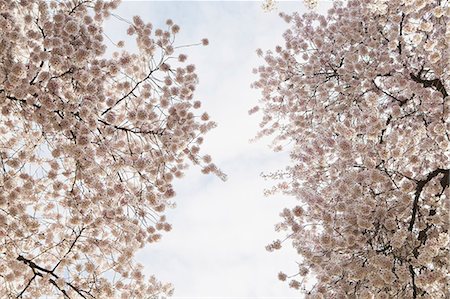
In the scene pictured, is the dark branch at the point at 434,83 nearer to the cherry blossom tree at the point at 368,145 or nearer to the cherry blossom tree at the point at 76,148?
the cherry blossom tree at the point at 368,145

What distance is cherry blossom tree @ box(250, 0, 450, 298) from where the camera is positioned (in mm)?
5145

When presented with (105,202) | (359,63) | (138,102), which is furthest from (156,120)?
(359,63)

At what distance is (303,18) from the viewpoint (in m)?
9.97

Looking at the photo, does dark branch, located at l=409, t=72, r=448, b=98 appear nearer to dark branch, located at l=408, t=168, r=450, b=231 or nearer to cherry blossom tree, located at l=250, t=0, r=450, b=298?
cherry blossom tree, located at l=250, t=0, r=450, b=298

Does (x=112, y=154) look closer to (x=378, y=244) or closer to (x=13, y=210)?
(x=13, y=210)

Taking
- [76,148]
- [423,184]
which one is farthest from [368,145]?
[76,148]

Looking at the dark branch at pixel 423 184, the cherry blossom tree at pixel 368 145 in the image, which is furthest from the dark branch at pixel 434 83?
the dark branch at pixel 423 184

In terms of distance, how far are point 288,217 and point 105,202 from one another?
8.50 ft

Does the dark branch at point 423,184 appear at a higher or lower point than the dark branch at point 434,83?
lower

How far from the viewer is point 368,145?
239 inches

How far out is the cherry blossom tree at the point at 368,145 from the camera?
514 centimetres

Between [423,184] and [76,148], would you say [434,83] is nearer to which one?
[423,184]

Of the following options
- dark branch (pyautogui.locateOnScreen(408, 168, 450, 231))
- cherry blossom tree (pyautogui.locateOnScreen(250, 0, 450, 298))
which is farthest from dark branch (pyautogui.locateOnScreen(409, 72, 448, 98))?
dark branch (pyautogui.locateOnScreen(408, 168, 450, 231))

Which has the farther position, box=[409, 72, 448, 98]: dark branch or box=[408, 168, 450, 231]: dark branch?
box=[409, 72, 448, 98]: dark branch
